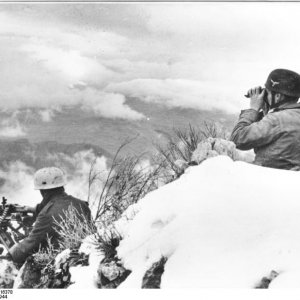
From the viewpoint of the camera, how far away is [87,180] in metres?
7.84

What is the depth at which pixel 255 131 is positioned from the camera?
5.52 m

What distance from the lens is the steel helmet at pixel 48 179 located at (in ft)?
22.1

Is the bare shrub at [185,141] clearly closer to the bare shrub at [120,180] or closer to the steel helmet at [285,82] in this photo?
the bare shrub at [120,180]

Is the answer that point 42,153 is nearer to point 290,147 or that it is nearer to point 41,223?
point 41,223

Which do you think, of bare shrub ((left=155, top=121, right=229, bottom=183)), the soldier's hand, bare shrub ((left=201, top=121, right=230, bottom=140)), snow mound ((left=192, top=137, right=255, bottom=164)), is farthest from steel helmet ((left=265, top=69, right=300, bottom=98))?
bare shrub ((left=201, top=121, right=230, bottom=140))

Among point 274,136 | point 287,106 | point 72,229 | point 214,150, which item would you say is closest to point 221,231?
point 214,150

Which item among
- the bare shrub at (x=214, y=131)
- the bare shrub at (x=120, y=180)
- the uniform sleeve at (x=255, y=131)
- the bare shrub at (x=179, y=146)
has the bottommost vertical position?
the bare shrub at (x=120, y=180)

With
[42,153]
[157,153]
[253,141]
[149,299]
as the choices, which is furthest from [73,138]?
[149,299]

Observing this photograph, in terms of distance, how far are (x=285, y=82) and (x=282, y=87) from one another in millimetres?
60

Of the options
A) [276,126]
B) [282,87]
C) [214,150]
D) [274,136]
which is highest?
[282,87]

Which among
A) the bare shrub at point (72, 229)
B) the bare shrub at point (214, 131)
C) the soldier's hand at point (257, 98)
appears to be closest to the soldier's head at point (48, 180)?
the bare shrub at point (72, 229)

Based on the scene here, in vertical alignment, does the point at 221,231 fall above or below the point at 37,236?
above

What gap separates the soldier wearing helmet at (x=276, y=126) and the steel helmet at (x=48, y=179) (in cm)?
233

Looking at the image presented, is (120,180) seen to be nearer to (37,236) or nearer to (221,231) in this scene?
(37,236)
